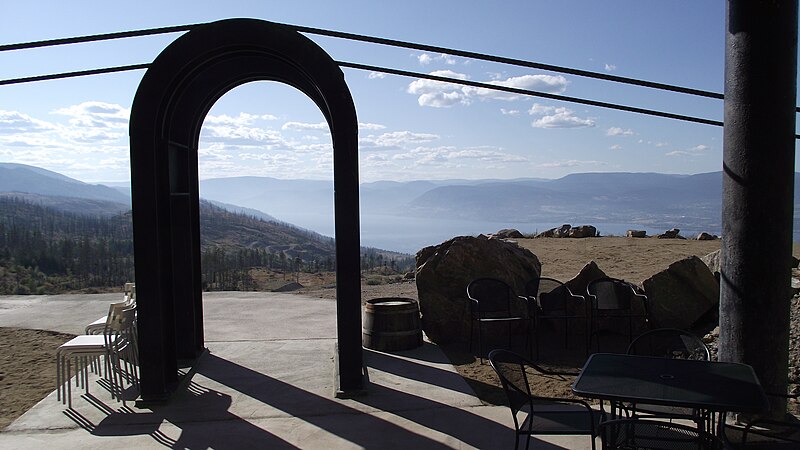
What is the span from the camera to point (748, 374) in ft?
12.0

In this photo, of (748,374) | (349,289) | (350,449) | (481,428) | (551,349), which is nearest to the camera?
(748,374)

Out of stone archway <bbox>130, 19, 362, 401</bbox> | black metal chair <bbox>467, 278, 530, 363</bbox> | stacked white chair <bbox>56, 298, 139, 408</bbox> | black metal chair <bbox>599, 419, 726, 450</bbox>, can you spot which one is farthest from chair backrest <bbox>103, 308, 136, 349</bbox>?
black metal chair <bbox>599, 419, 726, 450</bbox>

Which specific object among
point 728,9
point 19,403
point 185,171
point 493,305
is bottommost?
point 19,403

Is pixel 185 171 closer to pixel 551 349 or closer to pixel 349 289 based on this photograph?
pixel 349 289

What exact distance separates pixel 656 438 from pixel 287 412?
10.5ft

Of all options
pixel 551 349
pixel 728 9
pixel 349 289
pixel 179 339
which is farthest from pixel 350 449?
pixel 728 9

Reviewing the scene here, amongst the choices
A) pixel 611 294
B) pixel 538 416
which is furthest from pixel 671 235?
pixel 538 416

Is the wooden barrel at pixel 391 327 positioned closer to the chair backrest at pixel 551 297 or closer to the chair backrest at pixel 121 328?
the chair backrest at pixel 551 297

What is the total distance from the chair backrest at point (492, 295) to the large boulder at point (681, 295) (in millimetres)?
1703

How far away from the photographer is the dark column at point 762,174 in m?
4.62

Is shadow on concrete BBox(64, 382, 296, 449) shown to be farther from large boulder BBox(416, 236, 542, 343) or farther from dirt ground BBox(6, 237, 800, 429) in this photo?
large boulder BBox(416, 236, 542, 343)

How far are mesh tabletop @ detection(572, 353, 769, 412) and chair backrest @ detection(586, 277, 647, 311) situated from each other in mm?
3455

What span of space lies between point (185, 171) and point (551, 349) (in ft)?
16.2

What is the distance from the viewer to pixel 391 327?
7.58 m
